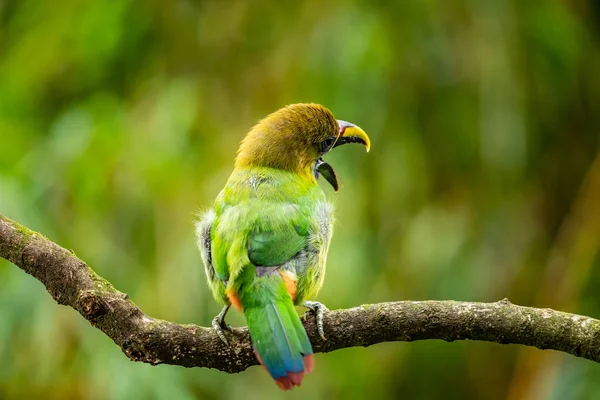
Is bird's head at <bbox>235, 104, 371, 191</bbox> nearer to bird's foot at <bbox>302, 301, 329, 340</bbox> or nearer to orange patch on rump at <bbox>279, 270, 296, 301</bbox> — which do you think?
orange patch on rump at <bbox>279, 270, 296, 301</bbox>

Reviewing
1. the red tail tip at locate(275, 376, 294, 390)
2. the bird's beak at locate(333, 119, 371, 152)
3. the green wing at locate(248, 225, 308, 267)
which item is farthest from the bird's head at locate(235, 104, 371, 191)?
the red tail tip at locate(275, 376, 294, 390)

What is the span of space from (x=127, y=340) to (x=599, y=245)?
400 centimetres

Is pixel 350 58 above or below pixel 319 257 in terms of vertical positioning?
above

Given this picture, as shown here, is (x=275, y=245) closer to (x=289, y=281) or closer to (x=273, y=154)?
(x=289, y=281)

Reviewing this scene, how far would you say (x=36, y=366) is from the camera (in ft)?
16.7

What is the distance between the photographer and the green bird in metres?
2.61

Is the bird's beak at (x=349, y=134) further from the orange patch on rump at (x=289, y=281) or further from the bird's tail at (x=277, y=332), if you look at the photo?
the bird's tail at (x=277, y=332)

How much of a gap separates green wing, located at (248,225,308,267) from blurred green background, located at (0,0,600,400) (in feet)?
6.88

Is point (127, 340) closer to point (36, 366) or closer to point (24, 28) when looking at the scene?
point (36, 366)

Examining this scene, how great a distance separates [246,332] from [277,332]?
143mm

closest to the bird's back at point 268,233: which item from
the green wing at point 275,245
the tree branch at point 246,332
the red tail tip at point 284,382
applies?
the green wing at point 275,245

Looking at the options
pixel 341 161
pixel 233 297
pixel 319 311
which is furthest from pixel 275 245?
pixel 341 161

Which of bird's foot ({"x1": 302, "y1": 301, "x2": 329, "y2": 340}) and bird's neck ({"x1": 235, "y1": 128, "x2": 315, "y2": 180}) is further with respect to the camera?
bird's neck ({"x1": 235, "y1": 128, "x2": 315, "y2": 180})

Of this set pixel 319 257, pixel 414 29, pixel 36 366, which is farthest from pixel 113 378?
pixel 414 29
